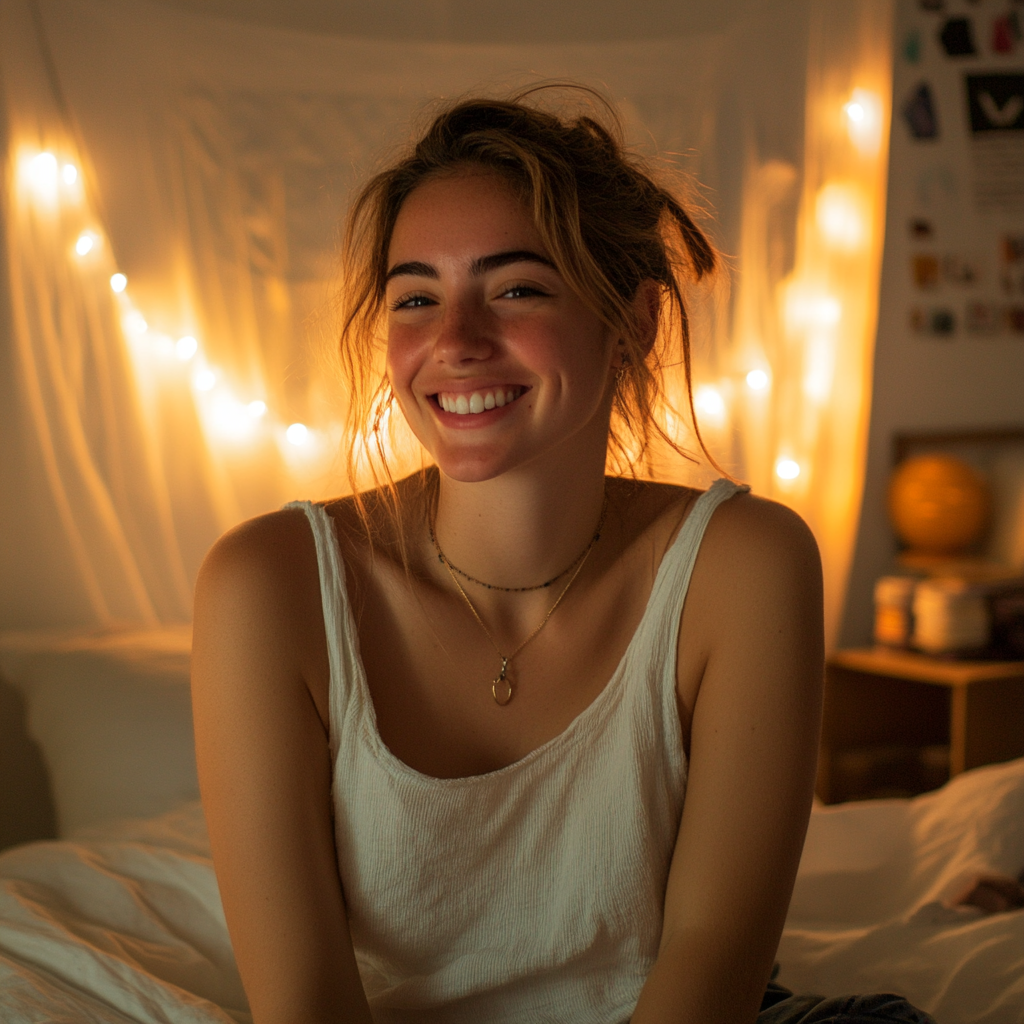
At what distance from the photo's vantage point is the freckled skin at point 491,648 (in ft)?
2.85

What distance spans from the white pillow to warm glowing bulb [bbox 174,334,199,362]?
0.49 m

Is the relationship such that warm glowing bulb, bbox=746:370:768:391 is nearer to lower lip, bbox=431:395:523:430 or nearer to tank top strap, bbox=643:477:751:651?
tank top strap, bbox=643:477:751:651

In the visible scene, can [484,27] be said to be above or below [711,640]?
above

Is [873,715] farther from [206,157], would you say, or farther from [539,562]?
[206,157]

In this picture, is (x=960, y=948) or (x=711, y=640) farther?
(x=960, y=948)

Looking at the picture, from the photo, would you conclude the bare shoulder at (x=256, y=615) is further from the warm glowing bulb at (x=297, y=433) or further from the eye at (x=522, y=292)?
the warm glowing bulb at (x=297, y=433)

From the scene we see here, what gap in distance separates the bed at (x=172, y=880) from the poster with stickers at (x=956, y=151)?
4.75 ft

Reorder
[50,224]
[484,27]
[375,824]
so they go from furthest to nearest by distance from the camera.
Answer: [484,27] → [50,224] → [375,824]

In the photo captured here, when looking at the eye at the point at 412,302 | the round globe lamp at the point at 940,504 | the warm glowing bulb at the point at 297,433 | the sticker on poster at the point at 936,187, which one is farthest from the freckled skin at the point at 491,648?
the sticker on poster at the point at 936,187

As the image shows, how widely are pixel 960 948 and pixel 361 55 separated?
5.38 feet

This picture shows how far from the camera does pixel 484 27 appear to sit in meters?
1.94

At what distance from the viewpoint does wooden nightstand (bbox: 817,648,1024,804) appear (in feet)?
7.02

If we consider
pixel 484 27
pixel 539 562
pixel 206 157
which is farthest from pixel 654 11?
pixel 539 562

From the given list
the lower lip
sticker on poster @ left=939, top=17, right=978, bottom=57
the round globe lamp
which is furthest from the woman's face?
sticker on poster @ left=939, top=17, right=978, bottom=57
